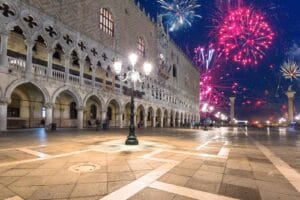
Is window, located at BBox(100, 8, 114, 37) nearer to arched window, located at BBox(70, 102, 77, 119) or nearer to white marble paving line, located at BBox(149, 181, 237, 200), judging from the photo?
arched window, located at BBox(70, 102, 77, 119)

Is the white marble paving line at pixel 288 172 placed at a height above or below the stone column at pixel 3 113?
below

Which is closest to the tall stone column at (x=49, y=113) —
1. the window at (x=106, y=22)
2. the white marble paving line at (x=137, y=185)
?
the window at (x=106, y=22)

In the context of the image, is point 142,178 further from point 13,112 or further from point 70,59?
point 70,59

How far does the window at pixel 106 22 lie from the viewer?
82.2 feet

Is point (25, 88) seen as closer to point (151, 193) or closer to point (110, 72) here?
point (110, 72)

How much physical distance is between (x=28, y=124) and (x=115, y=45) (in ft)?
44.6

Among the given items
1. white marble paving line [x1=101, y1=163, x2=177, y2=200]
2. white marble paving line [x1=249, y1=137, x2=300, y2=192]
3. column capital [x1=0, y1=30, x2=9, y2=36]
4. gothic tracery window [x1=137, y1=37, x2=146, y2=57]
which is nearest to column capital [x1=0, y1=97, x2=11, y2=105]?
column capital [x1=0, y1=30, x2=9, y2=36]

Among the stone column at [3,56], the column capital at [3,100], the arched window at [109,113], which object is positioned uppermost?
the stone column at [3,56]

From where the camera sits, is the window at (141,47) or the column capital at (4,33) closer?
the column capital at (4,33)

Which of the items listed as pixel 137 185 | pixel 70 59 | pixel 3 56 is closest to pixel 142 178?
Result: pixel 137 185

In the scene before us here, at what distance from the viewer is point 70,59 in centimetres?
2328

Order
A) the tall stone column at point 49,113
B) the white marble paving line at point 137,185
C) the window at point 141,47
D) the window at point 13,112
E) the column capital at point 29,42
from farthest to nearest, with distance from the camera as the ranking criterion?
the window at point 141,47, the window at point 13,112, the tall stone column at point 49,113, the column capital at point 29,42, the white marble paving line at point 137,185

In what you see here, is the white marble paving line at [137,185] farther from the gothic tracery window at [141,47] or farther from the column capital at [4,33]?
the gothic tracery window at [141,47]

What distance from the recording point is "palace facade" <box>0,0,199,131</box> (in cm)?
1573
